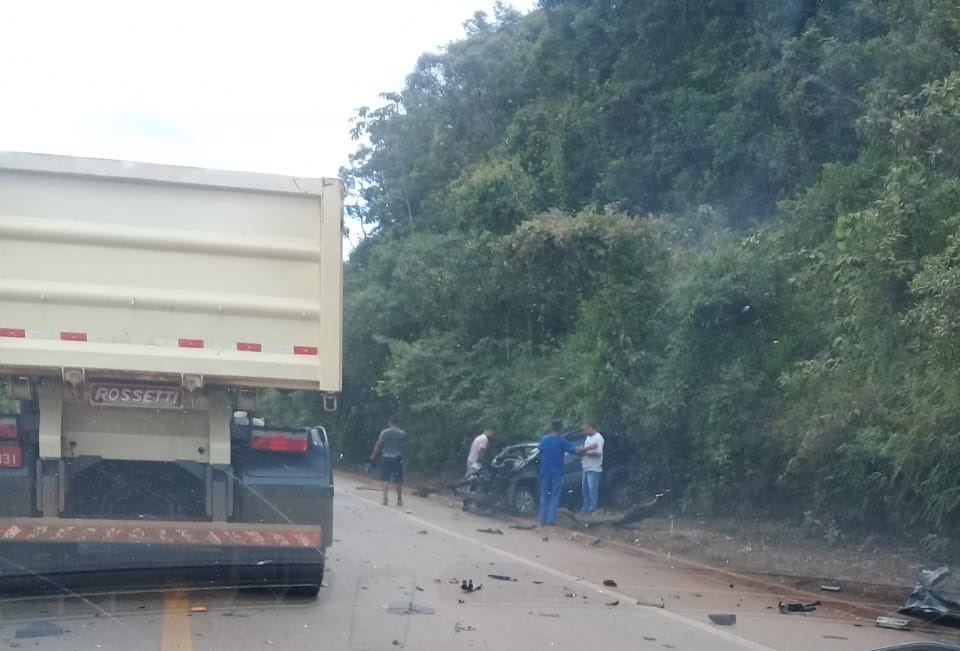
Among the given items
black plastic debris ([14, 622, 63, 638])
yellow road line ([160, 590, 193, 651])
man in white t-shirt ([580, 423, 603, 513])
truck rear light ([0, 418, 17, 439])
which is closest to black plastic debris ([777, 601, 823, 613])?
yellow road line ([160, 590, 193, 651])

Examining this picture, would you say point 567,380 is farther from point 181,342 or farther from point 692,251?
point 181,342

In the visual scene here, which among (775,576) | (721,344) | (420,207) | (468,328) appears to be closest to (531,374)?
(468,328)

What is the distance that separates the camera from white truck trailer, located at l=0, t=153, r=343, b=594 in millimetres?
9266

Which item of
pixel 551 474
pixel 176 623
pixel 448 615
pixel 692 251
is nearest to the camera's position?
pixel 176 623

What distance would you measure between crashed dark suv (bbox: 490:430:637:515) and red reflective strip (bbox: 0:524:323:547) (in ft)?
37.0

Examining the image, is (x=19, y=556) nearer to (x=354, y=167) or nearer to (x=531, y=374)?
(x=531, y=374)

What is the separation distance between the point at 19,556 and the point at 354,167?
38.2 meters

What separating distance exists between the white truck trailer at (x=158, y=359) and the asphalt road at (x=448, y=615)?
50 centimetres

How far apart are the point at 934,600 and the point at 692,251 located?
13324mm

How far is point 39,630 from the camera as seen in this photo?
8.41m

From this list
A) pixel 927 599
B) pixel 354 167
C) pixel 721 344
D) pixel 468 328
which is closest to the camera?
pixel 927 599

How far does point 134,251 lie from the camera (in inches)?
376

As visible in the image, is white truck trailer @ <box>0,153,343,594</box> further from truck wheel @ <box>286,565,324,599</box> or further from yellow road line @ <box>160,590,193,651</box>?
yellow road line @ <box>160,590,193,651</box>

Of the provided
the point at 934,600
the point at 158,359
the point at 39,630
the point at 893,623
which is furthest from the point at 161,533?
the point at 934,600
